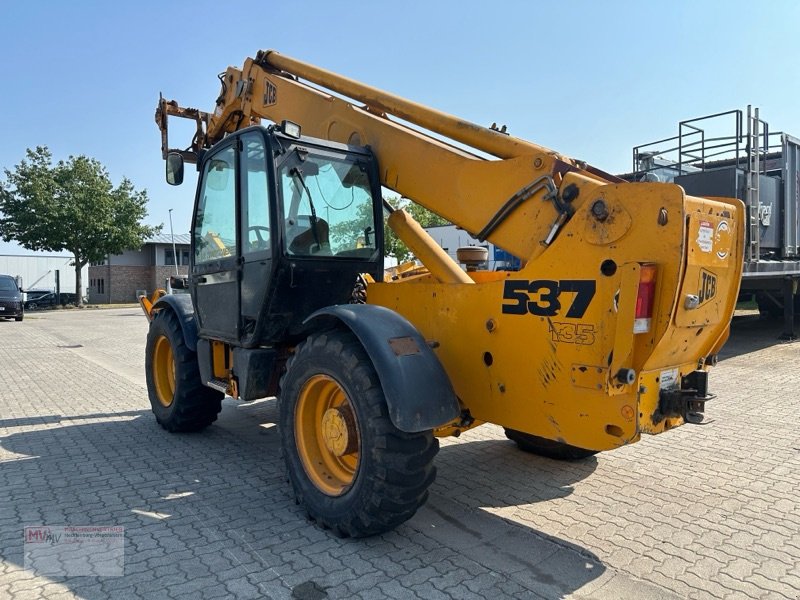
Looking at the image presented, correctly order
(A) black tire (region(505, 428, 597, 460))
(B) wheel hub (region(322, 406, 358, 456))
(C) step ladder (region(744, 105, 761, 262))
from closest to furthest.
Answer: (B) wheel hub (region(322, 406, 358, 456)) → (A) black tire (region(505, 428, 597, 460)) → (C) step ladder (region(744, 105, 761, 262))

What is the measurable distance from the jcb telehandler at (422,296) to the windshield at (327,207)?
1cm

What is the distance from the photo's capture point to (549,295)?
118 inches

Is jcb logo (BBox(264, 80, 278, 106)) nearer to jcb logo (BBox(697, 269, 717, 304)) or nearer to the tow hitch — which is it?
jcb logo (BBox(697, 269, 717, 304))

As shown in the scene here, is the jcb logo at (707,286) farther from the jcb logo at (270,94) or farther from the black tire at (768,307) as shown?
the black tire at (768,307)

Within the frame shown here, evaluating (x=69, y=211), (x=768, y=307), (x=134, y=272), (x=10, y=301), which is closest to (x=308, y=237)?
(x=768, y=307)

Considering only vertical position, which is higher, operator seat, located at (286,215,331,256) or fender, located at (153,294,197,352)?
operator seat, located at (286,215,331,256)

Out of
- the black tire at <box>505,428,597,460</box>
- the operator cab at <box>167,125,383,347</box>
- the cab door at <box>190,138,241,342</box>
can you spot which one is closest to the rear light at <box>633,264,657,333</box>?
the black tire at <box>505,428,597,460</box>

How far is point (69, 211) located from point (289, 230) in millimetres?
31222

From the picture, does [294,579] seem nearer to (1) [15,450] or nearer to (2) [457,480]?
(2) [457,480]

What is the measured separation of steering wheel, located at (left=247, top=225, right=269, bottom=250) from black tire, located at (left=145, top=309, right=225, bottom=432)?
1.68 m

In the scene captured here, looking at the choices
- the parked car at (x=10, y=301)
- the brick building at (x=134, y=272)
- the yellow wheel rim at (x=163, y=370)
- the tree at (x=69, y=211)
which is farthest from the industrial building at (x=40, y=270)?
the yellow wheel rim at (x=163, y=370)

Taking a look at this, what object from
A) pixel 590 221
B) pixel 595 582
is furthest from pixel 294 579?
pixel 590 221

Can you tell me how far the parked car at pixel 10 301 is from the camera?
22.8 m

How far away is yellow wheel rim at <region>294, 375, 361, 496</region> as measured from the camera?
11.6ft
